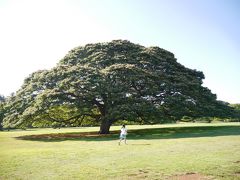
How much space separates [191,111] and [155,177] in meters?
25.5

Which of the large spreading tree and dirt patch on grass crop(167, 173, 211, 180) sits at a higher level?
the large spreading tree

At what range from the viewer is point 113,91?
33.0 m

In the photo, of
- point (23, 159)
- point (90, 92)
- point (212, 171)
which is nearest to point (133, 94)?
point (90, 92)

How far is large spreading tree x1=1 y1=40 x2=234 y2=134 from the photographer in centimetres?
3328

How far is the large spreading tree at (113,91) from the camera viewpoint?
33281 millimetres

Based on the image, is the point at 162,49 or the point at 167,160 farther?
the point at 162,49

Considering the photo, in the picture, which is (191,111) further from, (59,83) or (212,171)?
(212,171)

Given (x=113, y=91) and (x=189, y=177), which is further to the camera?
(x=113, y=91)

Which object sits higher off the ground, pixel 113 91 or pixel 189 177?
pixel 113 91

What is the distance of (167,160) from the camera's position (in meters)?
15.7

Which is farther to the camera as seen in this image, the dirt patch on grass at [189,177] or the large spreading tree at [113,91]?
the large spreading tree at [113,91]

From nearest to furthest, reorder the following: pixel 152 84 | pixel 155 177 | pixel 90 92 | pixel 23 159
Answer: pixel 155 177
pixel 23 159
pixel 90 92
pixel 152 84

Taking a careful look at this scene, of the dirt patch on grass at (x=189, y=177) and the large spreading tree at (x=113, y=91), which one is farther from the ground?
the large spreading tree at (x=113, y=91)

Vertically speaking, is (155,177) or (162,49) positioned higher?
(162,49)
